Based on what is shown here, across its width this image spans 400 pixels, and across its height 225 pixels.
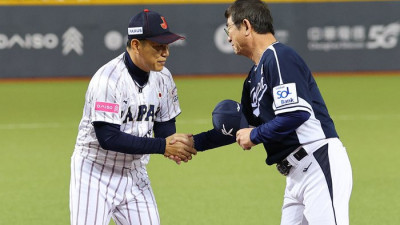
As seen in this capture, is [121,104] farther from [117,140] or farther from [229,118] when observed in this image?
[229,118]

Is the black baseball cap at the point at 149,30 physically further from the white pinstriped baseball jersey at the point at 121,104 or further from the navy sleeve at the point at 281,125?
the navy sleeve at the point at 281,125

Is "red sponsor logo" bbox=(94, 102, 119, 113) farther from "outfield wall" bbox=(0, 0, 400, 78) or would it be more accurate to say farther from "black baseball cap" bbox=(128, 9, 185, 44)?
"outfield wall" bbox=(0, 0, 400, 78)

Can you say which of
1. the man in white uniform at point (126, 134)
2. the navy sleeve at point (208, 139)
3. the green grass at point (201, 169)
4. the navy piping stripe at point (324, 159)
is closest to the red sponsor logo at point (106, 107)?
the man in white uniform at point (126, 134)

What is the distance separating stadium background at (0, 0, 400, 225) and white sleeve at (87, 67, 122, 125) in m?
3.19

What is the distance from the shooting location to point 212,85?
19250 mm

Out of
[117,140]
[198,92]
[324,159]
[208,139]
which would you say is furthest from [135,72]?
[198,92]

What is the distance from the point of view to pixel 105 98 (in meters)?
5.28

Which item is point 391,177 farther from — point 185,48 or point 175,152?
point 185,48

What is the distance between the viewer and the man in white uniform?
17.5ft

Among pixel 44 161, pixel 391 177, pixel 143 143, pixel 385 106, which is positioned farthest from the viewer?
pixel 385 106

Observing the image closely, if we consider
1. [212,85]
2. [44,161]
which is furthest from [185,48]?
[44,161]

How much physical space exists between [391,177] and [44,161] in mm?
4862

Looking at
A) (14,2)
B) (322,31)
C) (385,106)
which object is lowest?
(385,106)

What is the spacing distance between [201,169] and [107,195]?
5233 millimetres
